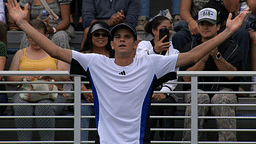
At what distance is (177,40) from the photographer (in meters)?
5.92

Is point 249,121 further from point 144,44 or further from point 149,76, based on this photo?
point 149,76

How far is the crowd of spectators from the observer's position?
494cm

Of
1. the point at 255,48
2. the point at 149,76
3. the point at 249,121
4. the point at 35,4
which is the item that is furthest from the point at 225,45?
the point at 35,4

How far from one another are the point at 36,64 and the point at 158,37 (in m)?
1.69

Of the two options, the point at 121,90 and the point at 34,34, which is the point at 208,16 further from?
the point at 34,34

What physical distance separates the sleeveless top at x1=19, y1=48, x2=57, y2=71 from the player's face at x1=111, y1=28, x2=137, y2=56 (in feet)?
7.02

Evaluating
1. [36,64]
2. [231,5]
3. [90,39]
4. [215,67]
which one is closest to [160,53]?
[215,67]

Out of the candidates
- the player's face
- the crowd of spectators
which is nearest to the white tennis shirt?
the player's face

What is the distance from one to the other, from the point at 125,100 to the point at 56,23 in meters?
3.73

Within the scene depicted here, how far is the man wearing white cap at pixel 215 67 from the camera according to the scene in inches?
187

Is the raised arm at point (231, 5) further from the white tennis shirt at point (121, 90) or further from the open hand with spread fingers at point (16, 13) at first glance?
the open hand with spread fingers at point (16, 13)

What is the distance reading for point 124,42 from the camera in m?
3.32

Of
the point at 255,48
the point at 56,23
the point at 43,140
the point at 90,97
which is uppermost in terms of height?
the point at 56,23

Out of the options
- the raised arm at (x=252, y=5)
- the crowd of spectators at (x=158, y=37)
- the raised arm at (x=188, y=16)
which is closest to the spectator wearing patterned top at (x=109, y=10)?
the crowd of spectators at (x=158, y=37)
